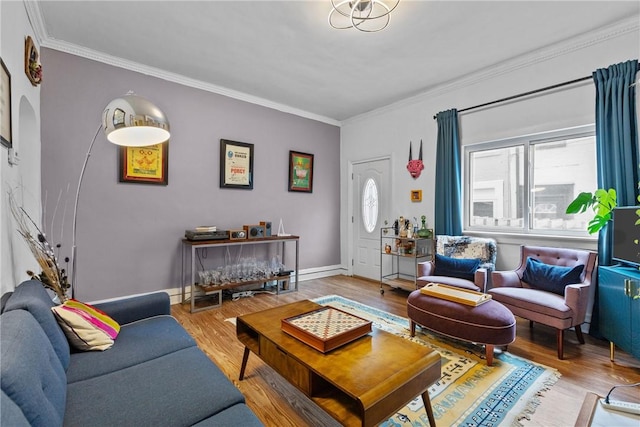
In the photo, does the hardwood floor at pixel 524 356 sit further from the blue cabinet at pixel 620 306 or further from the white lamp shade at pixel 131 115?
the white lamp shade at pixel 131 115

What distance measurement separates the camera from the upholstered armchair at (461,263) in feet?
10.2

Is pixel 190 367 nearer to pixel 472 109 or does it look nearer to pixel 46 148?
pixel 46 148

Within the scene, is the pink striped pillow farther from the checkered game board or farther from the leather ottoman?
the leather ottoman

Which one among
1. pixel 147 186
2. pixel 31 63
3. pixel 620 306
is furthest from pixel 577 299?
pixel 31 63

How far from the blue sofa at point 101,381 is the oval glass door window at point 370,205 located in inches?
148

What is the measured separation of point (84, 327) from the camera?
5.41 ft

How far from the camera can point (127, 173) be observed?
3.39m

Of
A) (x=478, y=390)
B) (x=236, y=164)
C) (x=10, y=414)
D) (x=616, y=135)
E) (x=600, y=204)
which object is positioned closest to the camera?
(x=10, y=414)

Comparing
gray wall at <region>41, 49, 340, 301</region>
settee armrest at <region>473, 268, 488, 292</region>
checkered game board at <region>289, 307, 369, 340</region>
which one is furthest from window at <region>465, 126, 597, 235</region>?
checkered game board at <region>289, 307, 369, 340</region>

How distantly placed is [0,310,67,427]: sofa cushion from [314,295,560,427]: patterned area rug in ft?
5.12

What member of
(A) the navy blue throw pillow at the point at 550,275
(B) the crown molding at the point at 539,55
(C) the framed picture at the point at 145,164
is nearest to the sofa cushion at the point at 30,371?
(C) the framed picture at the point at 145,164

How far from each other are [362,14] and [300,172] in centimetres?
271

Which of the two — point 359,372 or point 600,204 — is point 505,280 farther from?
point 359,372

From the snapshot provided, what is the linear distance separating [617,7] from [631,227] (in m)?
1.85
